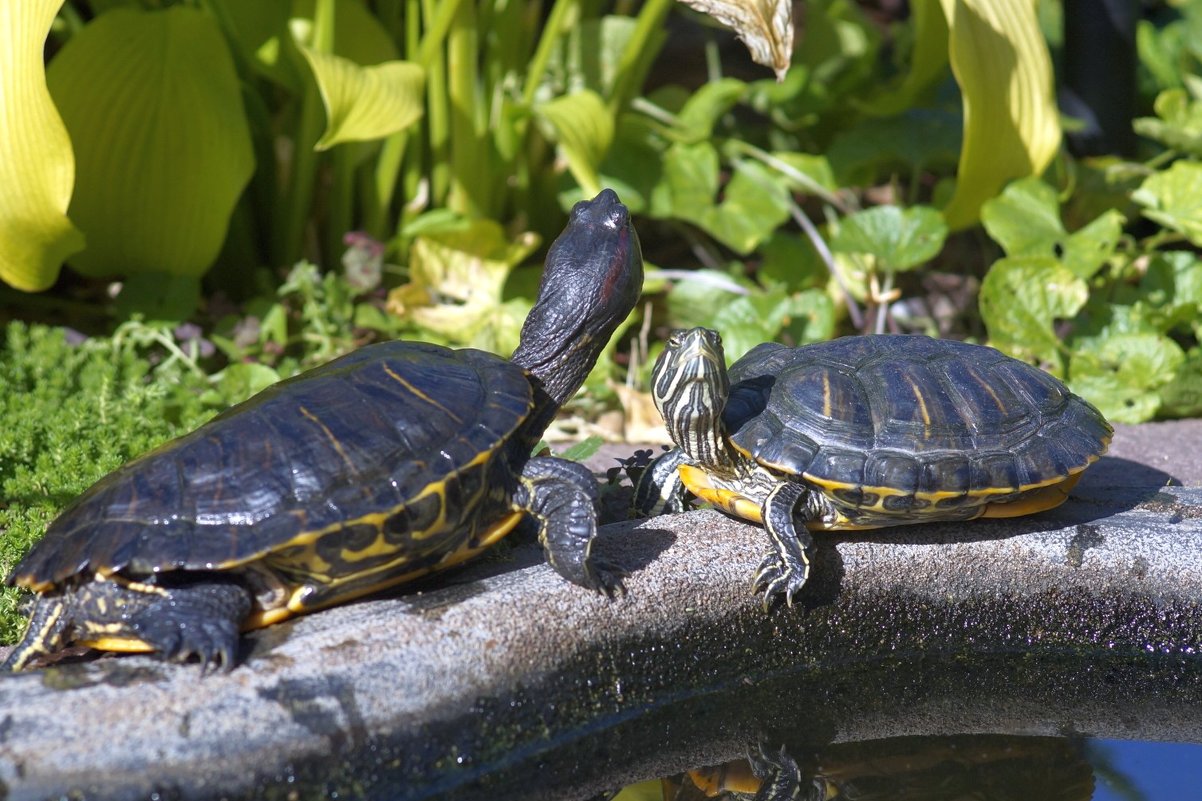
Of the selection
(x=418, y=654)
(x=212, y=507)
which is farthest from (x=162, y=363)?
(x=418, y=654)

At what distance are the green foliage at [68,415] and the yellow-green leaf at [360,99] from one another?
106cm

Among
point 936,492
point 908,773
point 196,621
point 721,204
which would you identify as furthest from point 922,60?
point 196,621

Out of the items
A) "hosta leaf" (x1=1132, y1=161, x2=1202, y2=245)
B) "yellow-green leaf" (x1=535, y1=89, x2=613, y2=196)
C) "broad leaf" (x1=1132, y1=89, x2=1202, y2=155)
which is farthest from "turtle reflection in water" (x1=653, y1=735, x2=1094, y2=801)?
"broad leaf" (x1=1132, y1=89, x2=1202, y2=155)

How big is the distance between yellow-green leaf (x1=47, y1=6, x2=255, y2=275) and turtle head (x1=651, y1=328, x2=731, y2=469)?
2.42 meters

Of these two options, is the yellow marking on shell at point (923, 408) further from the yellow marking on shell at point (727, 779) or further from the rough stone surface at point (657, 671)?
the yellow marking on shell at point (727, 779)

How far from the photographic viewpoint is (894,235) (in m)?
4.82

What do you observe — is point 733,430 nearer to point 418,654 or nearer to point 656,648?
point 656,648

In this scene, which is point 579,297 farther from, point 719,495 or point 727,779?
point 727,779

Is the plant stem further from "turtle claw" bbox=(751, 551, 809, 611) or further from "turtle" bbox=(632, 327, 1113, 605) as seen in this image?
"turtle claw" bbox=(751, 551, 809, 611)

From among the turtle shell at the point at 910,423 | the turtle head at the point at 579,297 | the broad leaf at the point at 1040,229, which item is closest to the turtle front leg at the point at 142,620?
the turtle head at the point at 579,297

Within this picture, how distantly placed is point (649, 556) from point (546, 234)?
3.13 m

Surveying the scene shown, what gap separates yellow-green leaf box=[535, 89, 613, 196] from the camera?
458 cm

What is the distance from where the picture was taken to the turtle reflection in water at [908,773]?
2664 millimetres

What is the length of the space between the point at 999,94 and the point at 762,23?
1411 mm
